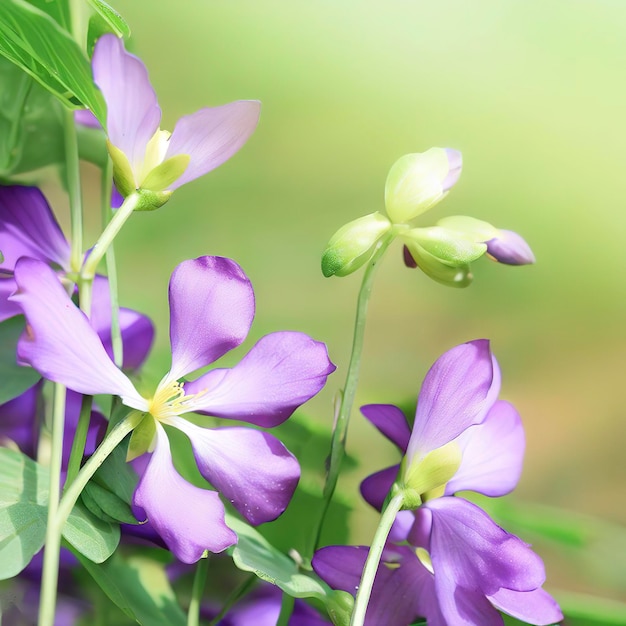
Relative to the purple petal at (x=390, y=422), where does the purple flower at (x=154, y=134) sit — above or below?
above

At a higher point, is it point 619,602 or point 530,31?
point 530,31

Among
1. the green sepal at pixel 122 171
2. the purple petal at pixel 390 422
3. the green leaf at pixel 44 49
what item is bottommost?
the purple petal at pixel 390 422

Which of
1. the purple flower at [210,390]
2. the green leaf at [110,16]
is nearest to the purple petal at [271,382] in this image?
the purple flower at [210,390]

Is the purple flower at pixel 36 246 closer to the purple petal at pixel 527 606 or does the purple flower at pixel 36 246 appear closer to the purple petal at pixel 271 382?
the purple petal at pixel 271 382

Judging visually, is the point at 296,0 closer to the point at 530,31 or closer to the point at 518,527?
the point at 530,31

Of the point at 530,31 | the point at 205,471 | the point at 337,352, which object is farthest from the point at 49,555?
the point at 530,31

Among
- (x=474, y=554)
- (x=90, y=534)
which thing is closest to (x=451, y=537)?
(x=474, y=554)
